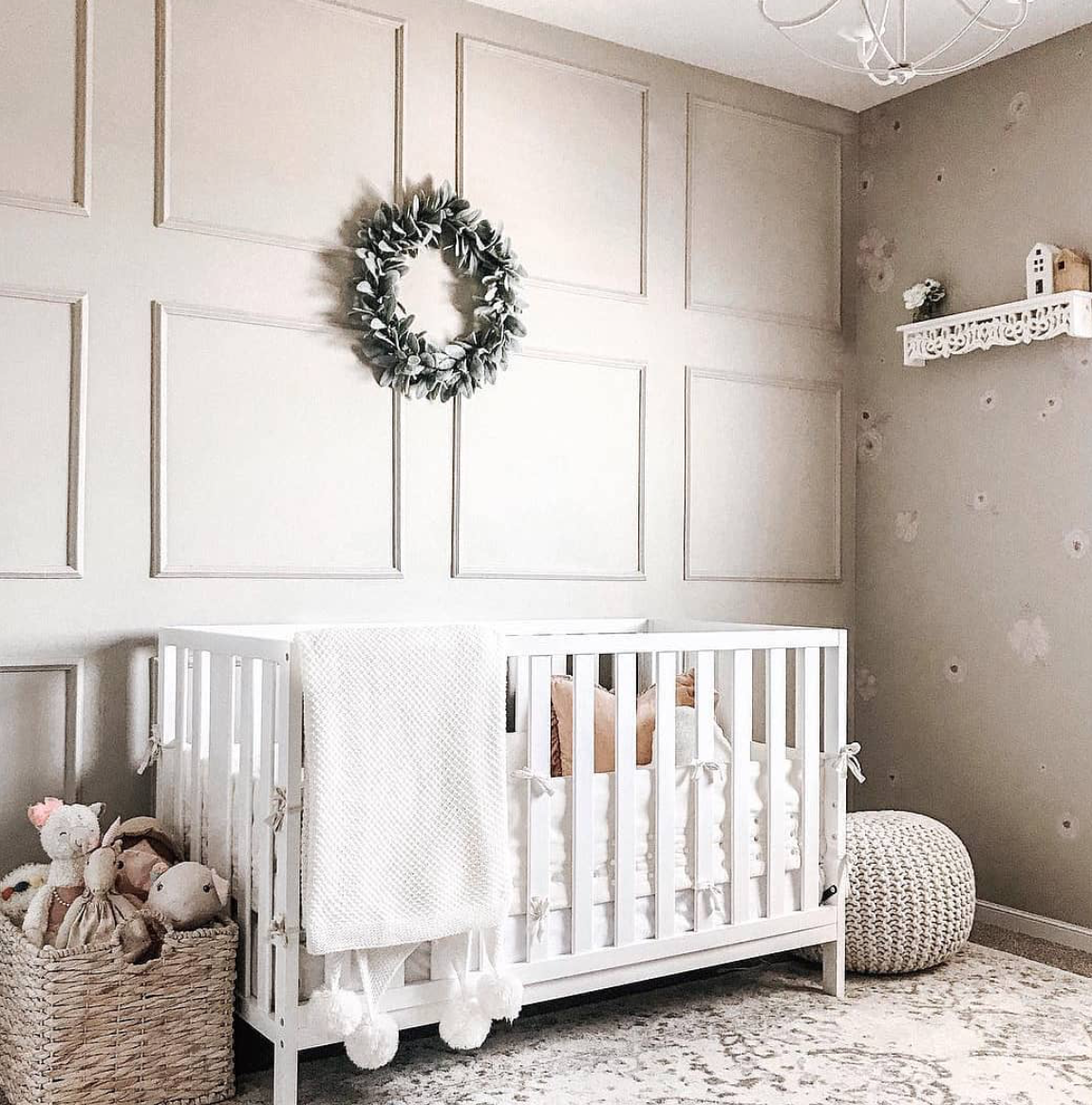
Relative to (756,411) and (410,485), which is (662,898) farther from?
(756,411)

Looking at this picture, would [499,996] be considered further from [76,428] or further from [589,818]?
[76,428]

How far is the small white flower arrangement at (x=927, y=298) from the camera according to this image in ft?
11.1

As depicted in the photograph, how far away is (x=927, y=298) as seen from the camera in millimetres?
3398

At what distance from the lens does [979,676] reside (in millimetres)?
3330

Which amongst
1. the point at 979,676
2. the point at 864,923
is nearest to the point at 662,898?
the point at 864,923

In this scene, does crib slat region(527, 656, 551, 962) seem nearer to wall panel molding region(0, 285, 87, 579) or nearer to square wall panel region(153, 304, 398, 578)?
square wall panel region(153, 304, 398, 578)

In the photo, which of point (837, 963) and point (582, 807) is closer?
point (582, 807)

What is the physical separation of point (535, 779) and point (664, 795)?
32cm

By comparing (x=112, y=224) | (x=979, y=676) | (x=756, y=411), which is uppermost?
(x=112, y=224)

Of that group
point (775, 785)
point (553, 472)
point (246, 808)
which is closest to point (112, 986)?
point (246, 808)

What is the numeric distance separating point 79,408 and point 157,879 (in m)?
0.96

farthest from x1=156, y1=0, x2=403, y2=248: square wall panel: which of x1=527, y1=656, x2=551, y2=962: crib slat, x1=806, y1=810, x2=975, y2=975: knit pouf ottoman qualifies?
x1=806, y1=810, x2=975, y2=975: knit pouf ottoman

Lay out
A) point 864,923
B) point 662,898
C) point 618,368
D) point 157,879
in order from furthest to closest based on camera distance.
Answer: point 618,368
point 864,923
point 662,898
point 157,879

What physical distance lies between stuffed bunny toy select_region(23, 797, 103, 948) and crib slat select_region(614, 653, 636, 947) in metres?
0.95
